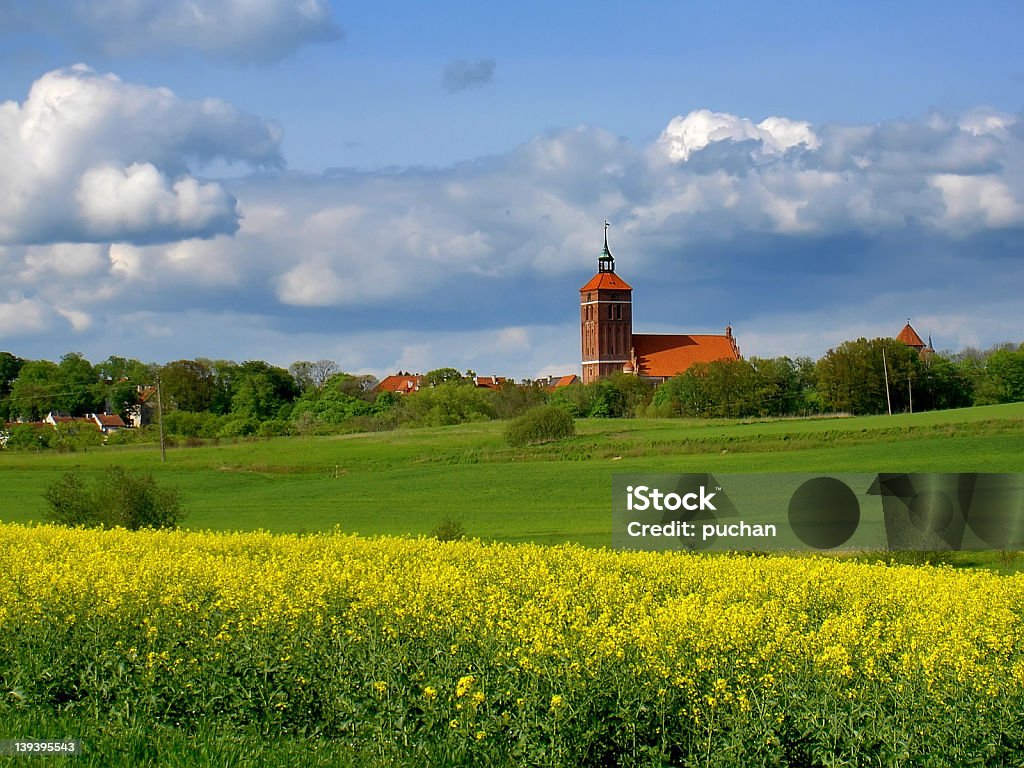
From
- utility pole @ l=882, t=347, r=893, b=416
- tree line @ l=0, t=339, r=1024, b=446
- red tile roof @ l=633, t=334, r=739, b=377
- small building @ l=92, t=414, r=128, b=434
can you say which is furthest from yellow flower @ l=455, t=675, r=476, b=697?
red tile roof @ l=633, t=334, r=739, b=377

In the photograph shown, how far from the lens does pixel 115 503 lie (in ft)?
98.2

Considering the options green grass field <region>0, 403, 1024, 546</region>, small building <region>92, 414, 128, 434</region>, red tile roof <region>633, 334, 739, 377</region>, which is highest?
red tile roof <region>633, 334, 739, 377</region>

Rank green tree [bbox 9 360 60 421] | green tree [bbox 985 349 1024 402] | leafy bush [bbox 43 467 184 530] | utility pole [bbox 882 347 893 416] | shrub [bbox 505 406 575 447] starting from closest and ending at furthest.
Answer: leafy bush [bbox 43 467 184 530] < shrub [bbox 505 406 575 447] < utility pole [bbox 882 347 893 416] < green tree [bbox 985 349 1024 402] < green tree [bbox 9 360 60 421]

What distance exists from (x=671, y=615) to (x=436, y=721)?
2.25m

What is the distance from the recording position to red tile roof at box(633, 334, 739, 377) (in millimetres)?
170000

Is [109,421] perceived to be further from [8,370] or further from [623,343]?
[623,343]

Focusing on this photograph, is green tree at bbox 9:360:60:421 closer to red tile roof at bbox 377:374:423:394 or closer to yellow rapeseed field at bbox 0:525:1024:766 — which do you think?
red tile roof at bbox 377:374:423:394

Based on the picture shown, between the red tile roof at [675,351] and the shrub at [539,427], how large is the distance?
9378 centimetres

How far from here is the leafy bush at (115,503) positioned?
1180 inches

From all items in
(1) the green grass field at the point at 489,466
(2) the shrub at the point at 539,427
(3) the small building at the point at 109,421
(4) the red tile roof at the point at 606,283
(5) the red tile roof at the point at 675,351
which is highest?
(4) the red tile roof at the point at 606,283

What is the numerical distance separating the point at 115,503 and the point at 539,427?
45.8 m

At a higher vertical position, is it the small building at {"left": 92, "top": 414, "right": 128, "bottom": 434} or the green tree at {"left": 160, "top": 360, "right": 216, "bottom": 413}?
the green tree at {"left": 160, "top": 360, "right": 216, "bottom": 413}

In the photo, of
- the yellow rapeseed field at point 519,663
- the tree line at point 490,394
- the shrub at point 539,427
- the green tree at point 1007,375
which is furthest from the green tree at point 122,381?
the yellow rapeseed field at point 519,663

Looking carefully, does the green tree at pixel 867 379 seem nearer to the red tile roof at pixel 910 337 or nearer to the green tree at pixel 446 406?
the green tree at pixel 446 406
